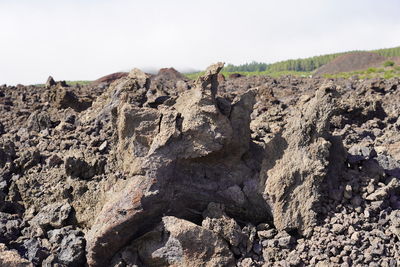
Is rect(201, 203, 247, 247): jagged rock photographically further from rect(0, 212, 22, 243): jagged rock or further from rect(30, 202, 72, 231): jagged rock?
rect(0, 212, 22, 243): jagged rock

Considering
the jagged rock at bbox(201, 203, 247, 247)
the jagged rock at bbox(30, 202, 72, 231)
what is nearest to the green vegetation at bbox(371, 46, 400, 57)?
the jagged rock at bbox(201, 203, 247, 247)

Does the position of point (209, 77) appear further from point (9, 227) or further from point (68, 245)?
point (9, 227)

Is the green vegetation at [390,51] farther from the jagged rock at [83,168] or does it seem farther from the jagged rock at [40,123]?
the jagged rock at [83,168]

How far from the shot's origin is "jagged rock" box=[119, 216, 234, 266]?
6.16 metres

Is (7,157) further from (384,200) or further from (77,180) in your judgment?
(384,200)

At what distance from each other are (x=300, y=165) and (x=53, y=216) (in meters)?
4.28

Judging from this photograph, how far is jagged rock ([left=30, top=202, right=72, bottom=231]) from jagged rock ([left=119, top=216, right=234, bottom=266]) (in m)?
1.60

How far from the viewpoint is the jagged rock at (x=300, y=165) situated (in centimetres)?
658

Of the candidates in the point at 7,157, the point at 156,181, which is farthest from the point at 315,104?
the point at 7,157

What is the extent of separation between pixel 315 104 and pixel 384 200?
198 centimetres

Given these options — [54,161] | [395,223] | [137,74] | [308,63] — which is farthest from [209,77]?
[308,63]

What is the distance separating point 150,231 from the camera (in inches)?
250

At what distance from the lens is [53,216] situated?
7.04m

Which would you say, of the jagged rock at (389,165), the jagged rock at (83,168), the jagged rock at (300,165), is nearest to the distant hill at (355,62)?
the jagged rock at (389,165)
